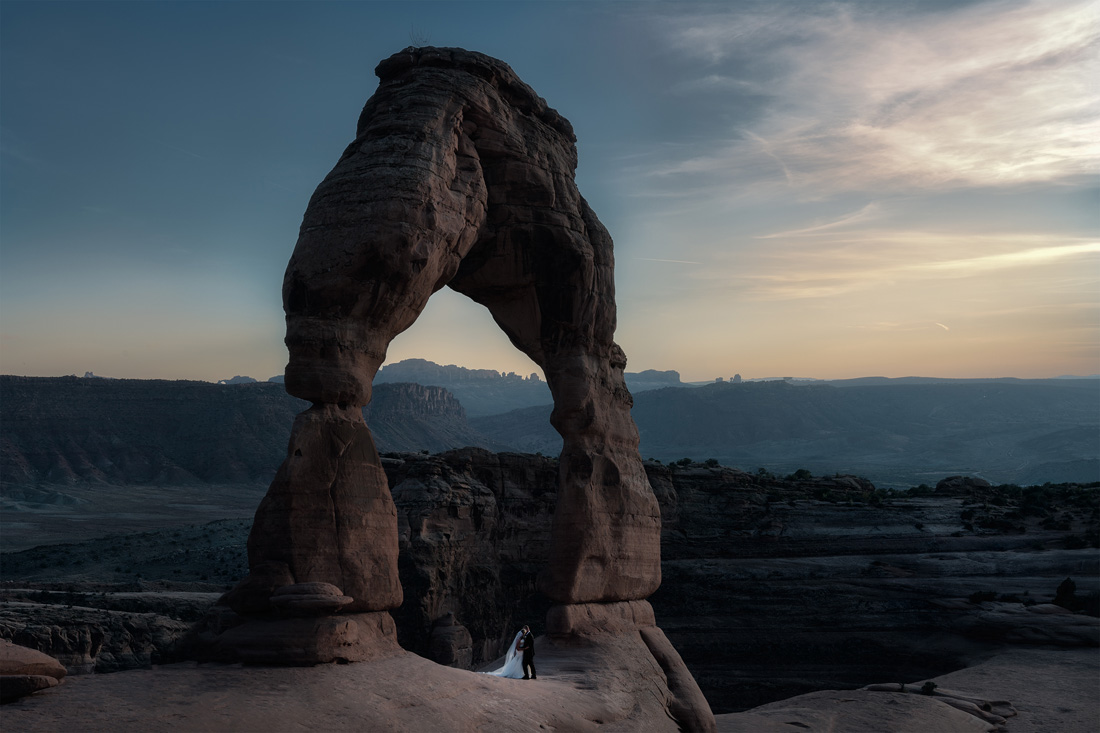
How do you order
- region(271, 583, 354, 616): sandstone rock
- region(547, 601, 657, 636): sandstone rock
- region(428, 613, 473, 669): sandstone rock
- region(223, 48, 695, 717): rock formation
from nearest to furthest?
region(271, 583, 354, 616): sandstone rock < region(223, 48, 695, 717): rock formation < region(547, 601, 657, 636): sandstone rock < region(428, 613, 473, 669): sandstone rock

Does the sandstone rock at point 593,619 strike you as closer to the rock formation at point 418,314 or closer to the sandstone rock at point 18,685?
the rock formation at point 418,314

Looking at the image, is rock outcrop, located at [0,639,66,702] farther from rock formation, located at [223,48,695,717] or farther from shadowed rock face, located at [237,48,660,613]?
shadowed rock face, located at [237,48,660,613]

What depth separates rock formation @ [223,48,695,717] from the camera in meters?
12.5

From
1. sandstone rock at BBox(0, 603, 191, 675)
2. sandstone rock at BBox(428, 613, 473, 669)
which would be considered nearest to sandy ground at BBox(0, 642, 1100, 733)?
sandstone rock at BBox(0, 603, 191, 675)

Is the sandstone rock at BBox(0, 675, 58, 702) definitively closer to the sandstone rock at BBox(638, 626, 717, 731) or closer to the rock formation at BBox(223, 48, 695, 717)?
the rock formation at BBox(223, 48, 695, 717)

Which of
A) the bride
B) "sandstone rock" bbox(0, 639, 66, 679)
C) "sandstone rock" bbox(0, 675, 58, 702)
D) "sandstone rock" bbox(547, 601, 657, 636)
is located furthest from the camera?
"sandstone rock" bbox(547, 601, 657, 636)

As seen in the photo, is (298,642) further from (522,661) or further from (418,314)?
(418,314)

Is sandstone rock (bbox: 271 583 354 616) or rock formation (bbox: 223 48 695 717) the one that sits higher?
rock formation (bbox: 223 48 695 717)

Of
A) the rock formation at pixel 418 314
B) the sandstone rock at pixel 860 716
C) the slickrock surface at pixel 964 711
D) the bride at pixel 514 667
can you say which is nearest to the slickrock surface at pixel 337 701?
the bride at pixel 514 667

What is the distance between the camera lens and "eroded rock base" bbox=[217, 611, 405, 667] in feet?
36.7

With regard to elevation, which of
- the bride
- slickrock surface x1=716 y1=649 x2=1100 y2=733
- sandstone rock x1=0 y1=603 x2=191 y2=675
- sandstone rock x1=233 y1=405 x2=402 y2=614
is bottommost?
slickrock surface x1=716 y1=649 x2=1100 y2=733

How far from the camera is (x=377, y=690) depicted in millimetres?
10977

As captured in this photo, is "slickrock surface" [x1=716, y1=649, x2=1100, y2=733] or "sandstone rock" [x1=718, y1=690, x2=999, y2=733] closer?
"sandstone rock" [x1=718, y1=690, x2=999, y2=733]

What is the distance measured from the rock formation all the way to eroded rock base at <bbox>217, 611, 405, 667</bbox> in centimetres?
3
